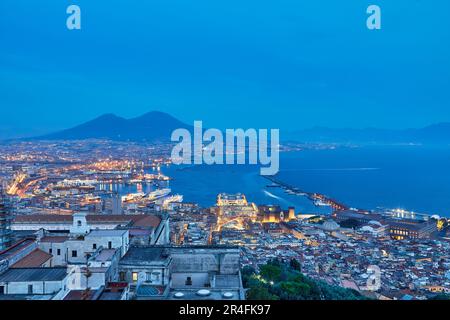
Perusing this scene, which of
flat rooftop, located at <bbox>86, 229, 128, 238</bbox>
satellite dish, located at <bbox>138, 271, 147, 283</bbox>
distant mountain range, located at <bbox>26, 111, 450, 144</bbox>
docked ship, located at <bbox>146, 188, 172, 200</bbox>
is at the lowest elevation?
docked ship, located at <bbox>146, 188, 172, 200</bbox>

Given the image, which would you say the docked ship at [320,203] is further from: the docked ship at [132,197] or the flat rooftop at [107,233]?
the flat rooftop at [107,233]

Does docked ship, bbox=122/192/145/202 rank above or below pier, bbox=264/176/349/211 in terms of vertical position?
above

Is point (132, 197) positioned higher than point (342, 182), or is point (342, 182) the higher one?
point (132, 197)

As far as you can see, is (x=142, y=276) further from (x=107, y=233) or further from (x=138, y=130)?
(x=138, y=130)

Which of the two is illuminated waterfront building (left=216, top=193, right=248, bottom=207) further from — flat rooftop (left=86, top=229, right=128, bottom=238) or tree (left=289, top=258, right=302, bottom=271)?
flat rooftop (left=86, top=229, right=128, bottom=238)

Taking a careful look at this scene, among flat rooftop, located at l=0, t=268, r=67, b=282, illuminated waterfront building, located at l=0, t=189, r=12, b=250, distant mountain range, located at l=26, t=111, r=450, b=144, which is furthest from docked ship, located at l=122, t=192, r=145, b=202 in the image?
flat rooftop, located at l=0, t=268, r=67, b=282

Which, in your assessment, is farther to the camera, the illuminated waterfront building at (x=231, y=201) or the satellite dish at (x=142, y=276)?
the illuminated waterfront building at (x=231, y=201)

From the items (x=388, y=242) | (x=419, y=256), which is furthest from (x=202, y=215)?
(x=419, y=256)

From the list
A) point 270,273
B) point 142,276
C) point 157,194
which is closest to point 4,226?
point 142,276

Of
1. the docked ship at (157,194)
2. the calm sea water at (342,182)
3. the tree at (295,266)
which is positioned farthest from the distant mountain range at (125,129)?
the tree at (295,266)

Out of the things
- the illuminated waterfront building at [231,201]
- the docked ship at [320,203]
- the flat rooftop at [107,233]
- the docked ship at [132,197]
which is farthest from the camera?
the docked ship at [320,203]
